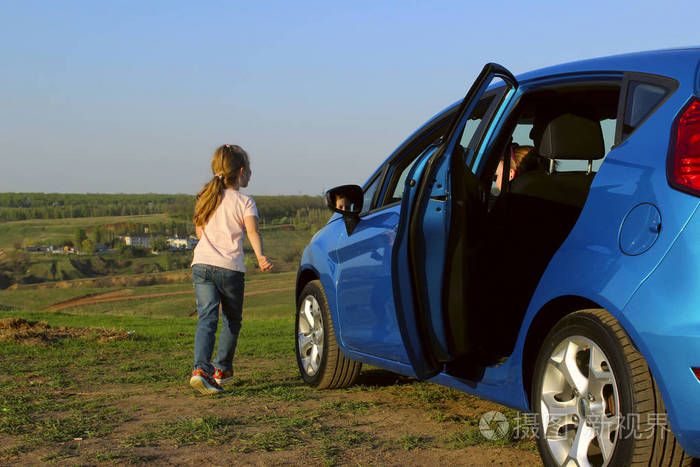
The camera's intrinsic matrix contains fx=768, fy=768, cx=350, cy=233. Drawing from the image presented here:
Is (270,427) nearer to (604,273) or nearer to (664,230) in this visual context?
(604,273)

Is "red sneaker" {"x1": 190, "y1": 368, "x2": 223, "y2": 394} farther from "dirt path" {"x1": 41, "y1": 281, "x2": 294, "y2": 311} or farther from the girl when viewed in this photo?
"dirt path" {"x1": 41, "y1": 281, "x2": 294, "y2": 311}

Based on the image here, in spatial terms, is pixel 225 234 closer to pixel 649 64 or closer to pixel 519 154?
pixel 519 154

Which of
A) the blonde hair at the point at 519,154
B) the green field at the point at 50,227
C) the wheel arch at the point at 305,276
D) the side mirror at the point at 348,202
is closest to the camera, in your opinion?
the blonde hair at the point at 519,154

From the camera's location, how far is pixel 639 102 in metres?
2.95

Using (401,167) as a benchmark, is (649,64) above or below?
above

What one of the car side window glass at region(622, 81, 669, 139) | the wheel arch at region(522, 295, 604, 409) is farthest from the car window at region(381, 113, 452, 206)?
the car side window glass at region(622, 81, 669, 139)

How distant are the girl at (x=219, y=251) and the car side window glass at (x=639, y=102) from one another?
308 cm

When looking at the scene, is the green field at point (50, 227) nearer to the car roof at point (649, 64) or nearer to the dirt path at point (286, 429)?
the dirt path at point (286, 429)

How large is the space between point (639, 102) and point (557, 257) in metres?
0.67

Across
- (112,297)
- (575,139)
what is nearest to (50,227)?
(112,297)

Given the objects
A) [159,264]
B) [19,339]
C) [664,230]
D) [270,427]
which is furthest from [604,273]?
[159,264]

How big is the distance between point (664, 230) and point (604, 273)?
290 mm

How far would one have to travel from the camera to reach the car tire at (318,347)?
5445 mm

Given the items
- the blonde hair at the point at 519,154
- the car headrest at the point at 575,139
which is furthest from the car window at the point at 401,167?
the car headrest at the point at 575,139
